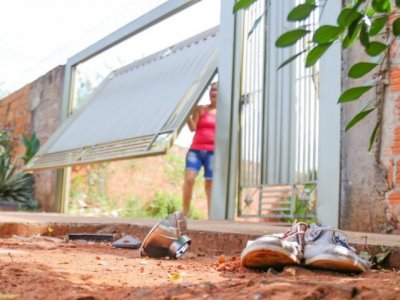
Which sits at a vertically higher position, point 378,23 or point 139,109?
point 139,109

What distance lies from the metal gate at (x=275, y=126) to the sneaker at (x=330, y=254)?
1.77 m

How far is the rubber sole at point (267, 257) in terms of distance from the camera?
1.53 meters

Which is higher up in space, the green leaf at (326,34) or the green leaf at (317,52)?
the green leaf at (326,34)

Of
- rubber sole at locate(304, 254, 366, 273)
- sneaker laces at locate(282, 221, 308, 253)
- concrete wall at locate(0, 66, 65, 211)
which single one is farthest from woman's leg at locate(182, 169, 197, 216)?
rubber sole at locate(304, 254, 366, 273)

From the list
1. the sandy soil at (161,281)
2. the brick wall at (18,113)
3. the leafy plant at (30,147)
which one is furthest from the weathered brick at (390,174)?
the brick wall at (18,113)

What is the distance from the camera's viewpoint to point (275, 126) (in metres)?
3.80

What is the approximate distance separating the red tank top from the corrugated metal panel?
453 millimetres

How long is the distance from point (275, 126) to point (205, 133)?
1388 millimetres

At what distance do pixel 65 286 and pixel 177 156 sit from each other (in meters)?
9.03

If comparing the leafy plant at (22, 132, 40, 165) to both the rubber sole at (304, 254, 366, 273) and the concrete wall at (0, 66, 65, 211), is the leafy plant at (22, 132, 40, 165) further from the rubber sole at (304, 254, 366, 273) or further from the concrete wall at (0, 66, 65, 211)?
the rubber sole at (304, 254, 366, 273)

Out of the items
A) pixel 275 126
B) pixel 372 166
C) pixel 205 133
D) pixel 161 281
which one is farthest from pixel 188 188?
pixel 161 281

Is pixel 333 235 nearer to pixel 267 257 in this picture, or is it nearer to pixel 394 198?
pixel 267 257

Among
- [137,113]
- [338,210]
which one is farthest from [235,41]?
[338,210]

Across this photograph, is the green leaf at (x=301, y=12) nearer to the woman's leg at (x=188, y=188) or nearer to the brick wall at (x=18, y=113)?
the woman's leg at (x=188, y=188)
